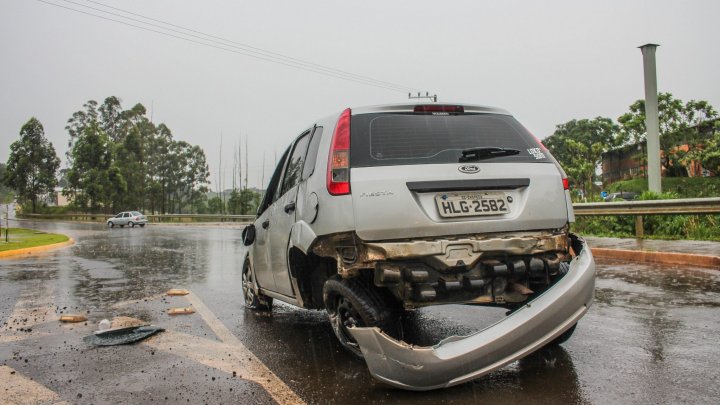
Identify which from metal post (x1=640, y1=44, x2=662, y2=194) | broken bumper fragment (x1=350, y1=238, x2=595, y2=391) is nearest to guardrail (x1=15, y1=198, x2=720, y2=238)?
metal post (x1=640, y1=44, x2=662, y2=194)

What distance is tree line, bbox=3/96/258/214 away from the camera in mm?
62531

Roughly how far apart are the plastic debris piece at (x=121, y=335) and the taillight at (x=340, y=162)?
108 inches

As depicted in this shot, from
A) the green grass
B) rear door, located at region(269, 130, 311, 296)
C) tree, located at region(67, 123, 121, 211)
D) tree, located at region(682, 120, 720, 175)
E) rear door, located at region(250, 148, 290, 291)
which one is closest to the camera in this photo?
rear door, located at region(269, 130, 311, 296)

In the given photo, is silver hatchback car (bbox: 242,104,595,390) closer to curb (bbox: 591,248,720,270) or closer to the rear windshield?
the rear windshield

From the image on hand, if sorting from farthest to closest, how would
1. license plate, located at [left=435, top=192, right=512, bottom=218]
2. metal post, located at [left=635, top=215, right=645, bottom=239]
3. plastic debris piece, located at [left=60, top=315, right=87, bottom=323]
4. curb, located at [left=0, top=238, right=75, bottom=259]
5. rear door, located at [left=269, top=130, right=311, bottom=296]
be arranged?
curb, located at [left=0, top=238, right=75, bottom=259], metal post, located at [left=635, top=215, right=645, bottom=239], plastic debris piece, located at [left=60, top=315, right=87, bottom=323], rear door, located at [left=269, top=130, right=311, bottom=296], license plate, located at [left=435, top=192, right=512, bottom=218]

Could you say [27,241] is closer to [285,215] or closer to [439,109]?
[285,215]

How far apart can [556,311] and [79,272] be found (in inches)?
418

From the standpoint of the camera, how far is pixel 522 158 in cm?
407

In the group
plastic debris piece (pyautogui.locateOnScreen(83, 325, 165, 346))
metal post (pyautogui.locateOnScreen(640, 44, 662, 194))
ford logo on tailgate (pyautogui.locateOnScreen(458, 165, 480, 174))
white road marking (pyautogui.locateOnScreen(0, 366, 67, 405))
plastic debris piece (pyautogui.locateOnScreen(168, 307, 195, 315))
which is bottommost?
white road marking (pyautogui.locateOnScreen(0, 366, 67, 405))

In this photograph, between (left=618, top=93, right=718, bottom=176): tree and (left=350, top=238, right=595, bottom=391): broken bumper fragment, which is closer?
(left=350, top=238, right=595, bottom=391): broken bumper fragment

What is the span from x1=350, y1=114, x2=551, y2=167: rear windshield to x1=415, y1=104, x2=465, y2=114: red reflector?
0.05 metres

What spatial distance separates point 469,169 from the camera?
3.85 m

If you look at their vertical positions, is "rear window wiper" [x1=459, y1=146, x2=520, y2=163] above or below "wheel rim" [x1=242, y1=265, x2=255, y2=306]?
above

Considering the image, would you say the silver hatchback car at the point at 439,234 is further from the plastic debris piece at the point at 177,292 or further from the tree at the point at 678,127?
the tree at the point at 678,127
